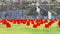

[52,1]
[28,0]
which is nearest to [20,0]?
[28,0]

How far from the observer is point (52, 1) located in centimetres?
2638

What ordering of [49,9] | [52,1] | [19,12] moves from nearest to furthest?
[19,12], [49,9], [52,1]

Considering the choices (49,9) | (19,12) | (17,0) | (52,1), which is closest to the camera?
(19,12)

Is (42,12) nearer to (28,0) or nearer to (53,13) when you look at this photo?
(53,13)

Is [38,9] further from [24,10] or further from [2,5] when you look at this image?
[2,5]

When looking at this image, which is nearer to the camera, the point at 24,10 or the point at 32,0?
the point at 24,10

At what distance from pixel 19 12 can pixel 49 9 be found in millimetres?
2974

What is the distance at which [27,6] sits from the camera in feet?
77.8

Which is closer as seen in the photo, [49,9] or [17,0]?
[49,9]

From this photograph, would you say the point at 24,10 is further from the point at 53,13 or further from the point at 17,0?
the point at 17,0

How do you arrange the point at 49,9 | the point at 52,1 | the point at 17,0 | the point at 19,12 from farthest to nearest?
1. the point at 17,0
2. the point at 52,1
3. the point at 49,9
4. the point at 19,12

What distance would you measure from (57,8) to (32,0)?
120 inches

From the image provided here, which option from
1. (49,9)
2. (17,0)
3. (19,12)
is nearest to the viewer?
(19,12)

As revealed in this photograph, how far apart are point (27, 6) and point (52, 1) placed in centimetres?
366
